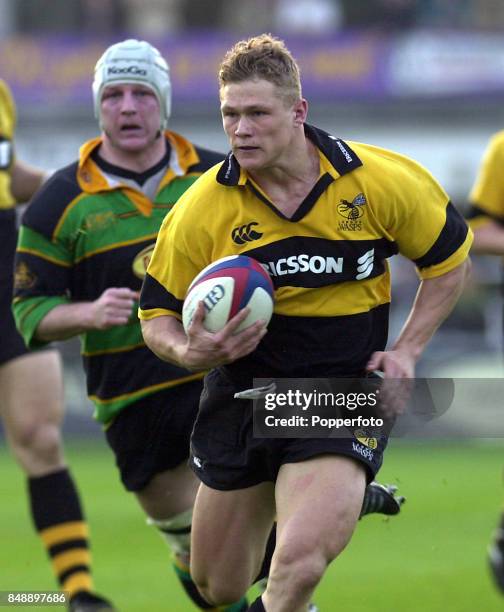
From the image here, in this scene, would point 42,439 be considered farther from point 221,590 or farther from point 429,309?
point 429,309

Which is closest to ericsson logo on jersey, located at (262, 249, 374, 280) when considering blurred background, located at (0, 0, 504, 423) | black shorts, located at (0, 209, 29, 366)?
black shorts, located at (0, 209, 29, 366)

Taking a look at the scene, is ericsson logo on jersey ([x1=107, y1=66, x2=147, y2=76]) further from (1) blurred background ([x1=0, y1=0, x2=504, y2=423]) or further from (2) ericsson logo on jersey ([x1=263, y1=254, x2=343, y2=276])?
(1) blurred background ([x1=0, y1=0, x2=504, y2=423])

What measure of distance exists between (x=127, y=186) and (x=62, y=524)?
5.95 feet

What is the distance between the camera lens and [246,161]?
536cm

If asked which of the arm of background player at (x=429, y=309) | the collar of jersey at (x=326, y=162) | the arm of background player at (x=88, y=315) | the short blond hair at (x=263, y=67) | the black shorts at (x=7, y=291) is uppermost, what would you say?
Result: the short blond hair at (x=263, y=67)

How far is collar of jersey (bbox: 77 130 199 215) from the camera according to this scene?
6.76 metres

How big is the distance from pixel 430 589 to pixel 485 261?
1050cm

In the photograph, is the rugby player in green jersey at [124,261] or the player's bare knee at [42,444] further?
the player's bare knee at [42,444]

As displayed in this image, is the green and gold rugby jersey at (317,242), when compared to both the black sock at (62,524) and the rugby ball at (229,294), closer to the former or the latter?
the rugby ball at (229,294)

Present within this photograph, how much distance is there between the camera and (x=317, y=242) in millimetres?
5477

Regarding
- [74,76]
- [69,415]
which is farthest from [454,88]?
[69,415]

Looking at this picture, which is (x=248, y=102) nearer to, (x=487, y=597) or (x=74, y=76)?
(x=487, y=597)

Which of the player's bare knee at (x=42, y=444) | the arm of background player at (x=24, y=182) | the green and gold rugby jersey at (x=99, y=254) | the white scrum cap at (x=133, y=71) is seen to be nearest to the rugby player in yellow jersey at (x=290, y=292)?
the green and gold rugby jersey at (x=99, y=254)

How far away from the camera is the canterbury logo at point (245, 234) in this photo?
5.47m
